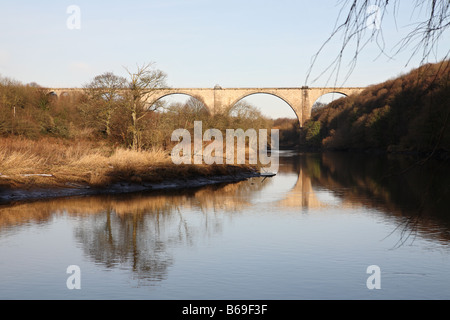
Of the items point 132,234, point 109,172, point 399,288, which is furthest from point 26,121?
point 399,288

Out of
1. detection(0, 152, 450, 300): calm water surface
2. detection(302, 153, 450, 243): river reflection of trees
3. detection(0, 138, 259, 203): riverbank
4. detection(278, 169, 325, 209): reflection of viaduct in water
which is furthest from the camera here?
detection(0, 138, 259, 203): riverbank

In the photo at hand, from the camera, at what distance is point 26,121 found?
26.6 metres

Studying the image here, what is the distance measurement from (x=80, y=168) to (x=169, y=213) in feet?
20.3

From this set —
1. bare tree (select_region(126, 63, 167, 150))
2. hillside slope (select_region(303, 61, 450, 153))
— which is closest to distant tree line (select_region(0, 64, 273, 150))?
bare tree (select_region(126, 63, 167, 150))

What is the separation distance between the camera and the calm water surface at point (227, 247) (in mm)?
5504

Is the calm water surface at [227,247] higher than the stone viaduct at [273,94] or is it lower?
lower

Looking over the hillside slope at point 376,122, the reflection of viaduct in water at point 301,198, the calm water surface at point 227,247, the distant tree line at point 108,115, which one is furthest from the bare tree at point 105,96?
the hillside slope at point 376,122

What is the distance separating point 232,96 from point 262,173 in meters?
44.9

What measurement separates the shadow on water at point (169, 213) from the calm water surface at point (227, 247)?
3cm

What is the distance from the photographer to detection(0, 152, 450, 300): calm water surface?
550 cm

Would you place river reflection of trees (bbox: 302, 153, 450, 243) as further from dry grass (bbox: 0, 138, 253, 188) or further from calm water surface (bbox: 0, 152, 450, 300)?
dry grass (bbox: 0, 138, 253, 188)

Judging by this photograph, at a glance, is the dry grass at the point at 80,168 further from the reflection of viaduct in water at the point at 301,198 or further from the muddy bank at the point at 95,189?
the reflection of viaduct in water at the point at 301,198
